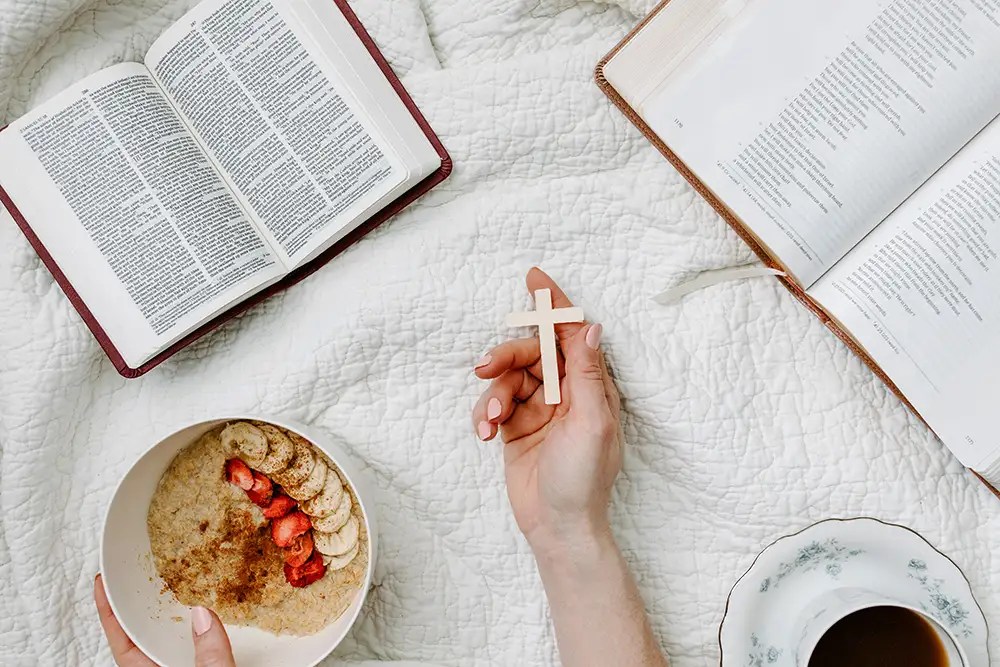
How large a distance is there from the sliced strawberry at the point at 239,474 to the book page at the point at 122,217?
14 centimetres

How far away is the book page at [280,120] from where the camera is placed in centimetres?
90

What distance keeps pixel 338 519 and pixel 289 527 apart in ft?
0.18

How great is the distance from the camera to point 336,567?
89 centimetres

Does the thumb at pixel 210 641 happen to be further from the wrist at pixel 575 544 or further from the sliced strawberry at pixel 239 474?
the wrist at pixel 575 544

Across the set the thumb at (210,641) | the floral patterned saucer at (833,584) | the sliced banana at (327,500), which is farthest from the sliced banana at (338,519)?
the floral patterned saucer at (833,584)

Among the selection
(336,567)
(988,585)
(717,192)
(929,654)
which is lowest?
(988,585)

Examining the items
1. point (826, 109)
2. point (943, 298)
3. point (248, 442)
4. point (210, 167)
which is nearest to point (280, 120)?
point (210, 167)

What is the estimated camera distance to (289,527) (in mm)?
890

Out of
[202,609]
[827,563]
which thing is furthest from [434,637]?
[827,563]

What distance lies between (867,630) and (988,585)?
22cm

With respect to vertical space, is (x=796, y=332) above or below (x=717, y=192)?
below

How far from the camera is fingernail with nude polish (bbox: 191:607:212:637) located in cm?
82

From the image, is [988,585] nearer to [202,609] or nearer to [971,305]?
[971,305]

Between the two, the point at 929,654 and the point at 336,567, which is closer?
the point at 929,654
